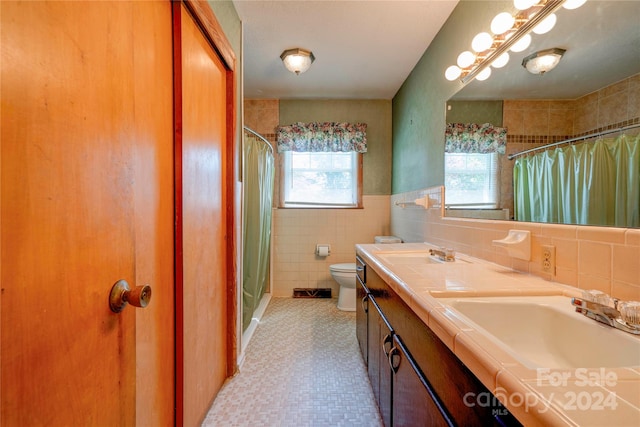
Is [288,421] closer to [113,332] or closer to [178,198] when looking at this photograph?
[113,332]

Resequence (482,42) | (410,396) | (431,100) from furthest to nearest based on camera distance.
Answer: (431,100), (482,42), (410,396)

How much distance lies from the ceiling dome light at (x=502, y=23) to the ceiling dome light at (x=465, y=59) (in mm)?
208

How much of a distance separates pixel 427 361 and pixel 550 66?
1185mm

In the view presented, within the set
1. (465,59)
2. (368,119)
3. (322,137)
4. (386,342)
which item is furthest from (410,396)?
(368,119)

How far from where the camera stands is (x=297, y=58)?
2.24 m

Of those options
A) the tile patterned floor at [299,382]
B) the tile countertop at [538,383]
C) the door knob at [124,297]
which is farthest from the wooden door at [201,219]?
the tile countertop at [538,383]

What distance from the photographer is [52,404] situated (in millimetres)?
539

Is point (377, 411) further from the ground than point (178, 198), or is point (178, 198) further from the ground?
point (178, 198)

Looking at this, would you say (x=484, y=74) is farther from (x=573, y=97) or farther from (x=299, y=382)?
(x=299, y=382)

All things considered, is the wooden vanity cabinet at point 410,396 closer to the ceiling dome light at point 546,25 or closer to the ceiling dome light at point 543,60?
the ceiling dome light at point 543,60

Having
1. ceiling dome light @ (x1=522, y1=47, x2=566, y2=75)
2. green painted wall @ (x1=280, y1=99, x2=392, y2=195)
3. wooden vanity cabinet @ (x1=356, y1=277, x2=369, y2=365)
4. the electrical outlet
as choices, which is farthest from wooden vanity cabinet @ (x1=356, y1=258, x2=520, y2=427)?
green painted wall @ (x1=280, y1=99, x2=392, y2=195)

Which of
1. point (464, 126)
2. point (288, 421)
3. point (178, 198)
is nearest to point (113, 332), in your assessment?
point (178, 198)

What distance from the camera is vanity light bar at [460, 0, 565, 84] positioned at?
39.8 inches

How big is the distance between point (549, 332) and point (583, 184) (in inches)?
20.0
